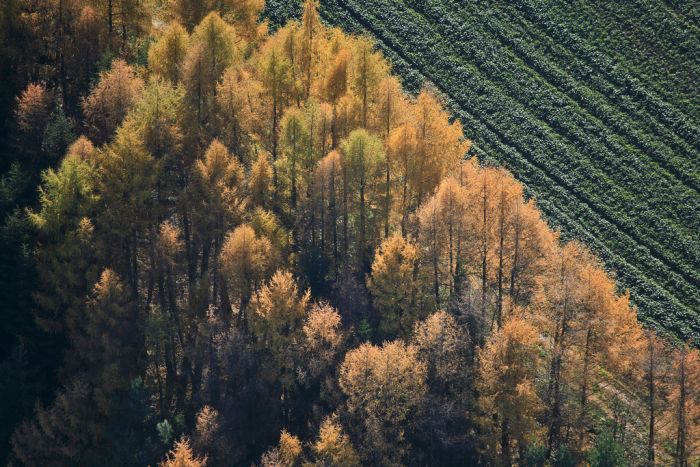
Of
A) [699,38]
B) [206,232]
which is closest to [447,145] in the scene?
[206,232]

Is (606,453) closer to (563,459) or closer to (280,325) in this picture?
(563,459)

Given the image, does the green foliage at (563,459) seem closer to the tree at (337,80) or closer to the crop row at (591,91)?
the tree at (337,80)

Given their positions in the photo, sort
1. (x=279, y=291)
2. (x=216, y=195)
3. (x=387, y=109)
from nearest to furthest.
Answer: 1. (x=279, y=291)
2. (x=216, y=195)
3. (x=387, y=109)

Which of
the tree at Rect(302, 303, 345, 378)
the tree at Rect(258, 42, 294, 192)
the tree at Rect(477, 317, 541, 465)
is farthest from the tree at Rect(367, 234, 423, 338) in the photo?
the tree at Rect(258, 42, 294, 192)

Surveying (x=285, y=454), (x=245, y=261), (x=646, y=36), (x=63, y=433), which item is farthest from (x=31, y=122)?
(x=646, y=36)

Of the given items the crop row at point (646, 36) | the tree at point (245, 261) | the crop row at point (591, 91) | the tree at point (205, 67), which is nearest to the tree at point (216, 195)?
the tree at point (245, 261)

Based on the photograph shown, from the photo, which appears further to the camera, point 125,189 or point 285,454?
point 125,189
